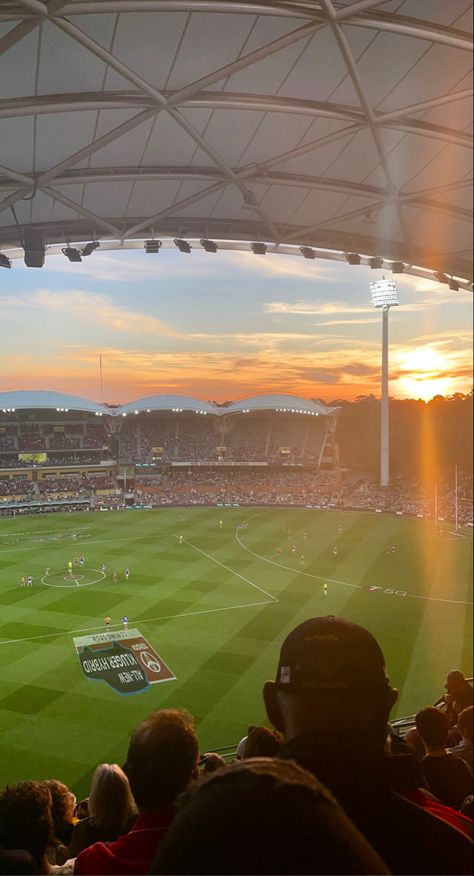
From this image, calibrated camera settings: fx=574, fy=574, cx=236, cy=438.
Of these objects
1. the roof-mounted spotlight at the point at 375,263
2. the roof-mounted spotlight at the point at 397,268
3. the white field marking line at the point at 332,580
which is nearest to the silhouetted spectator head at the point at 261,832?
the roof-mounted spotlight at the point at 397,268

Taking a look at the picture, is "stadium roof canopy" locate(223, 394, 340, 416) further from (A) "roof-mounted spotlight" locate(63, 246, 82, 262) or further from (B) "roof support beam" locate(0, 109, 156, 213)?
(B) "roof support beam" locate(0, 109, 156, 213)

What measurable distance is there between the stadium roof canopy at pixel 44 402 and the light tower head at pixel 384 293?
2.38 meters

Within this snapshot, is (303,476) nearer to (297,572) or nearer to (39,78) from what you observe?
(297,572)

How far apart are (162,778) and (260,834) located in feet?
4.21

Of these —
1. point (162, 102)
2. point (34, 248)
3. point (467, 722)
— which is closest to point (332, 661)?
point (467, 722)

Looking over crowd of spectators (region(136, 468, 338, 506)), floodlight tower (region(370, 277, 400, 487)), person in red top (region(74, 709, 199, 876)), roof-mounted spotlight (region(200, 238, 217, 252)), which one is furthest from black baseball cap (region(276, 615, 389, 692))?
roof-mounted spotlight (region(200, 238, 217, 252))

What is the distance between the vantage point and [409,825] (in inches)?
34.0

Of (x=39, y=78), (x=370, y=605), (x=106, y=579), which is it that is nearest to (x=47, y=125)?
(x=39, y=78)

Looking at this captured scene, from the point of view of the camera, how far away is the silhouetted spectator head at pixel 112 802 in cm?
251

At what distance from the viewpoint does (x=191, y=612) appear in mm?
10578

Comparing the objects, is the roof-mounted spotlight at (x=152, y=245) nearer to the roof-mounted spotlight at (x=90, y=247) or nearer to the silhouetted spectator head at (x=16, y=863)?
the roof-mounted spotlight at (x=90, y=247)

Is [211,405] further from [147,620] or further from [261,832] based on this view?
[147,620]

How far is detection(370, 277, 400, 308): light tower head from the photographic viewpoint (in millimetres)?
3928

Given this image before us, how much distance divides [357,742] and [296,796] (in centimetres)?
45
